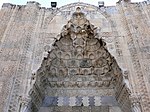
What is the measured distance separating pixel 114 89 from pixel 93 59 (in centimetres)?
117

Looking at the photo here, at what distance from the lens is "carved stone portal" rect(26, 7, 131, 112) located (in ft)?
23.2

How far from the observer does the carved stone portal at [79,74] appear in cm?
708

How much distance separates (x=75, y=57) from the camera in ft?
26.6

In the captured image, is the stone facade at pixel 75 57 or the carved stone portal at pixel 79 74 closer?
the stone facade at pixel 75 57

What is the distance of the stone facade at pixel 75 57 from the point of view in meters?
6.42

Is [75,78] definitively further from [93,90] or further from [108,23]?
[108,23]

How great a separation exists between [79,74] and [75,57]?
59 centimetres

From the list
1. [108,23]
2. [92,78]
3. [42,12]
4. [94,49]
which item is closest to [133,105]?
[92,78]

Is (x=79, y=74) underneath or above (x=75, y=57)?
underneath

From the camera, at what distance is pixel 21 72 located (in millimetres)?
6684

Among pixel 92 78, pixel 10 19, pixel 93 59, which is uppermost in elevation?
pixel 10 19

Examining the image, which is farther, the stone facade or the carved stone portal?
the carved stone portal

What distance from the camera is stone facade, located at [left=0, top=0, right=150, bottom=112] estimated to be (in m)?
6.42

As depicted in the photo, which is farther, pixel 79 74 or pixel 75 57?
pixel 75 57
